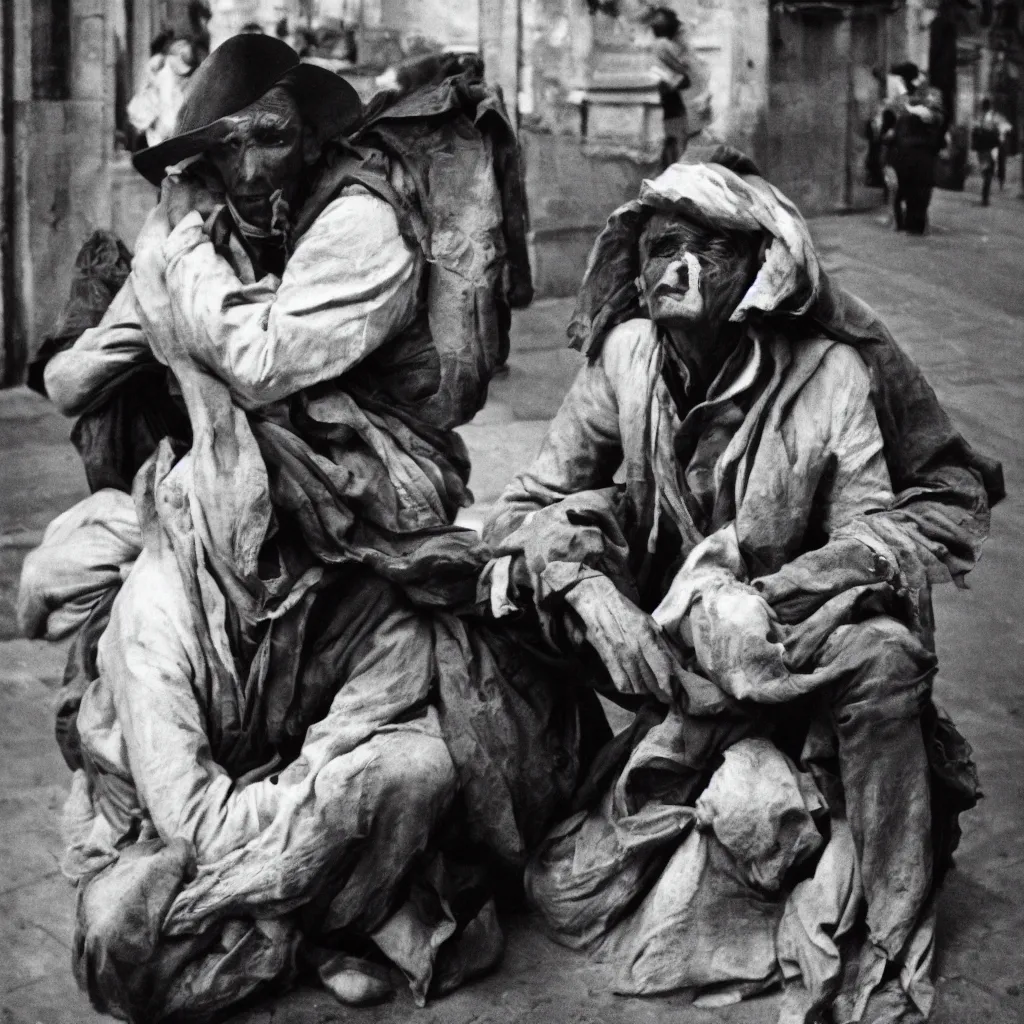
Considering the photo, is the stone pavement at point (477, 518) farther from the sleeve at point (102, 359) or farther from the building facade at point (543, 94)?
the sleeve at point (102, 359)

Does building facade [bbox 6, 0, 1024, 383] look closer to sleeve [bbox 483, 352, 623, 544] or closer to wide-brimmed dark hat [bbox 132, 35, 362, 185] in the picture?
wide-brimmed dark hat [bbox 132, 35, 362, 185]

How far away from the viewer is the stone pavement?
183 inches

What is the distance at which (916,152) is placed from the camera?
45.9 ft

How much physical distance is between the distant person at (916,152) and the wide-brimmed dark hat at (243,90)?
370 inches

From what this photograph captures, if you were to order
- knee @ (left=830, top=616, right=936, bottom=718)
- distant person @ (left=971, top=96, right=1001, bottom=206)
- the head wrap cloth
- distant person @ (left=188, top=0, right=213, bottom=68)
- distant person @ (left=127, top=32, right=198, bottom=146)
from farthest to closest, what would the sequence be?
distant person @ (left=971, top=96, right=1001, bottom=206)
distant person @ (left=188, top=0, right=213, bottom=68)
distant person @ (left=127, top=32, right=198, bottom=146)
the head wrap cloth
knee @ (left=830, top=616, right=936, bottom=718)

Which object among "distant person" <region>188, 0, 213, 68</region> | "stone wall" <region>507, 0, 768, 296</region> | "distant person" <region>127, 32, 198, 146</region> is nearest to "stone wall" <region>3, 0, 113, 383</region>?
"distant person" <region>127, 32, 198, 146</region>

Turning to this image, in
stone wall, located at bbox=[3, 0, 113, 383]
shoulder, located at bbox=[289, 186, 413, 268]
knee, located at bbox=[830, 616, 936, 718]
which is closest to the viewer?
knee, located at bbox=[830, 616, 936, 718]

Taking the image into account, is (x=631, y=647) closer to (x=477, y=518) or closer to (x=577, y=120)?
(x=477, y=518)

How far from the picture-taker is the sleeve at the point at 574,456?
16.4 feet

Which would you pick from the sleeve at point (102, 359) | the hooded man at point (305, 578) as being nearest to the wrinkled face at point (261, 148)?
the hooded man at point (305, 578)

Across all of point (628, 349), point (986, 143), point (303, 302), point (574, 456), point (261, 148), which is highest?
point (261, 148)

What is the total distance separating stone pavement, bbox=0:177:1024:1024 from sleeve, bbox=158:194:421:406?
131 cm

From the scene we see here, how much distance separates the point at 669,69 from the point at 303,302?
8323 millimetres

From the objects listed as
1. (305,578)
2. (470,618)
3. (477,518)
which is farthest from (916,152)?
(305,578)
